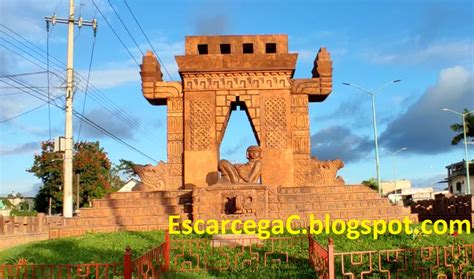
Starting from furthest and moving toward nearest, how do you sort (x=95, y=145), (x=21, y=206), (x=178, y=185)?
(x=21, y=206) < (x=95, y=145) < (x=178, y=185)

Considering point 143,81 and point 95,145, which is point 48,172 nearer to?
point 95,145

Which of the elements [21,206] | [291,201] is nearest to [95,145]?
[21,206]

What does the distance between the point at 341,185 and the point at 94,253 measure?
9160 millimetres

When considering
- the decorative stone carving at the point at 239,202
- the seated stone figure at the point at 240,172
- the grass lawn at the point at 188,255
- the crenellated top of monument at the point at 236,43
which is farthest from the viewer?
the crenellated top of monument at the point at 236,43

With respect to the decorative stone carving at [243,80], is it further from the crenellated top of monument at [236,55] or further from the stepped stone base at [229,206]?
the stepped stone base at [229,206]

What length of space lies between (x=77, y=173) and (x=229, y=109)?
2432cm

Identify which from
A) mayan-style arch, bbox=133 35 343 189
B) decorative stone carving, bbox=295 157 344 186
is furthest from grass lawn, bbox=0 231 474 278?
decorative stone carving, bbox=295 157 344 186

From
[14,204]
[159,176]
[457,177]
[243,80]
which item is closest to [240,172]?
[159,176]

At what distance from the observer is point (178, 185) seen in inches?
738

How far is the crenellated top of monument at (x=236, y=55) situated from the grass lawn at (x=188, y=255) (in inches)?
284

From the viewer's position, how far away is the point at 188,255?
1081cm

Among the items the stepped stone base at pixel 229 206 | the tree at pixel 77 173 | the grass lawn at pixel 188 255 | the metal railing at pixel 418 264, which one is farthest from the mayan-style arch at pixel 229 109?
the tree at pixel 77 173

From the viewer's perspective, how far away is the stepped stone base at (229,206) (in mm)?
15711

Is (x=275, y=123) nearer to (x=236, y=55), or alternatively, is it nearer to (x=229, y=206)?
(x=236, y=55)
